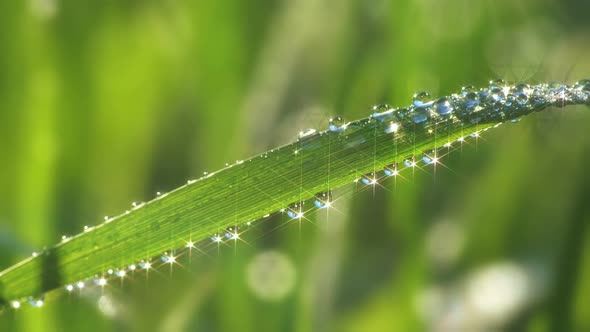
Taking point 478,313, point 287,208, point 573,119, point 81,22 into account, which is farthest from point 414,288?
point 81,22

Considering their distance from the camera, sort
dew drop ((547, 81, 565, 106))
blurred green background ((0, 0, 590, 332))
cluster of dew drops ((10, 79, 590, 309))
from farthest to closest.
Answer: blurred green background ((0, 0, 590, 332)) < dew drop ((547, 81, 565, 106)) < cluster of dew drops ((10, 79, 590, 309))

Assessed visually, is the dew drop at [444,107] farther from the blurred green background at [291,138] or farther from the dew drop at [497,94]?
the blurred green background at [291,138]

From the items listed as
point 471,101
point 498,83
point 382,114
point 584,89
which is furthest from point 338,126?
point 584,89

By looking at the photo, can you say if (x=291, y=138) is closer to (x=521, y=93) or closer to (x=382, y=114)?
(x=382, y=114)

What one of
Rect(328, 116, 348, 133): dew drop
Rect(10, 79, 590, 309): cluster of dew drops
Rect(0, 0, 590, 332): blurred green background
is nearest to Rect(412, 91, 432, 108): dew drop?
Rect(10, 79, 590, 309): cluster of dew drops

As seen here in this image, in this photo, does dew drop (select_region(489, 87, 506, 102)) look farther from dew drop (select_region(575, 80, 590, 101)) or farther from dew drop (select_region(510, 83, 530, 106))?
dew drop (select_region(575, 80, 590, 101))

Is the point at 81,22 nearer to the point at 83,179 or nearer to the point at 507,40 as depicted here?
the point at 83,179

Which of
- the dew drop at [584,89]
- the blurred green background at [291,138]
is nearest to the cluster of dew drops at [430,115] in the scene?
the dew drop at [584,89]
